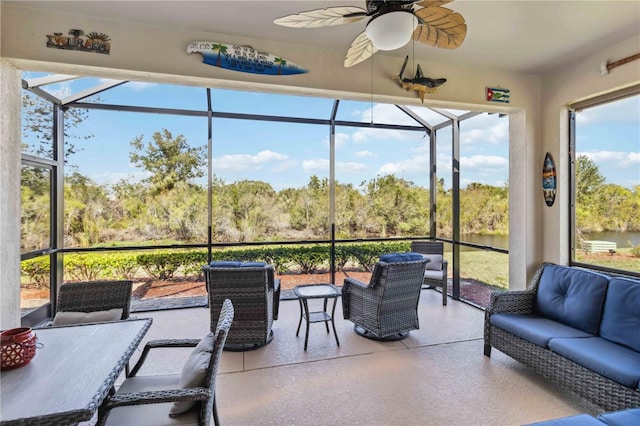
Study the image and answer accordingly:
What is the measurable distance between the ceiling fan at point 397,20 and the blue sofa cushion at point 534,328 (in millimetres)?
2408

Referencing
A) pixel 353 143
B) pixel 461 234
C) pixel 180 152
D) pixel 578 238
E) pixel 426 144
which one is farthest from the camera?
pixel 426 144

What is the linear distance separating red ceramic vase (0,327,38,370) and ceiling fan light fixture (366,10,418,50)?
239 cm

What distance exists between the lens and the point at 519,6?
2547 millimetres

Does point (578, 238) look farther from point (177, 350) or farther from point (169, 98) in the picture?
point (169, 98)

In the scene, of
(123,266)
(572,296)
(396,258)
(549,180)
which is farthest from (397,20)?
(123,266)

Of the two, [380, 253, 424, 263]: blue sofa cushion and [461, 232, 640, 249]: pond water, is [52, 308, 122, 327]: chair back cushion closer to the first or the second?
[380, 253, 424, 263]: blue sofa cushion

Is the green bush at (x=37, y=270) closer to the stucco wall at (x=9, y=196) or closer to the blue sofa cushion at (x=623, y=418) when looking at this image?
the stucco wall at (x=9, y=196)

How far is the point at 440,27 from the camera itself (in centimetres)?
195

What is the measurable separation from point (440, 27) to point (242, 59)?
1.89 meters

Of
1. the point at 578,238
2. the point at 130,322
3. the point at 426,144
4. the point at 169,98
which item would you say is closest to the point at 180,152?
the point at 169,98

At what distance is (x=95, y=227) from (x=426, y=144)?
18.2 ft

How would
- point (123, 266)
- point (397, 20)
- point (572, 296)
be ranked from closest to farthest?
point (397, 20) → point (572, 296) → point (123, 266)

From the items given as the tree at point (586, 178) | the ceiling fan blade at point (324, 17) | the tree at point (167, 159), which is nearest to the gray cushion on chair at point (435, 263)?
the tree at point (586, 178)

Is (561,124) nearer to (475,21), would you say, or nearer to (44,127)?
(475,21)
